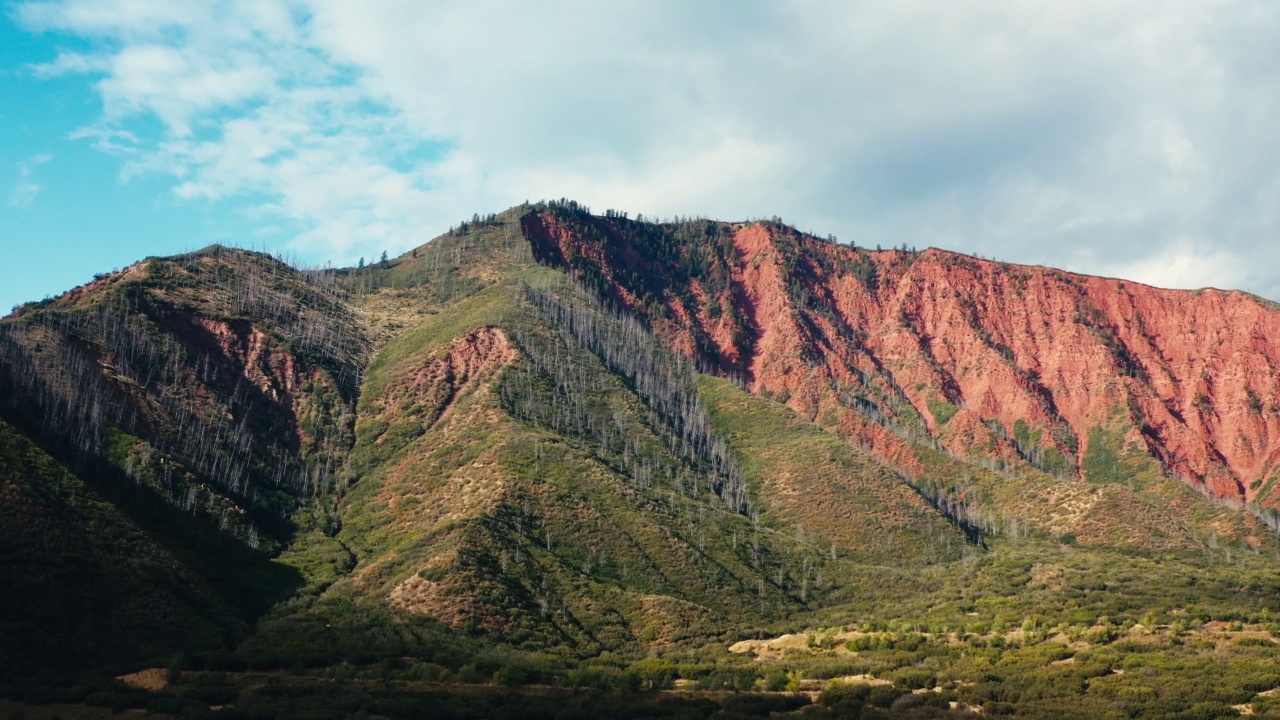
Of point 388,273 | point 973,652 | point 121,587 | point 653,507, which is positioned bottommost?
point 973,652

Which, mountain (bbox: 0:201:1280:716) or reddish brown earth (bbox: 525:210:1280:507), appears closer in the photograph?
mountain (bbox: 0:201:1280:716)

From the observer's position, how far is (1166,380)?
185 metres

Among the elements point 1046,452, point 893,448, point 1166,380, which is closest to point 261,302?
point 893,448

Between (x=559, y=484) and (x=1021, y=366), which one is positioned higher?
(x=1021, y=366)

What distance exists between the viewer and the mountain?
64.9 meters

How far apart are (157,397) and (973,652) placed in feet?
276

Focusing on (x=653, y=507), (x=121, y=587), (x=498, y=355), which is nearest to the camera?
(x=121, y=587)

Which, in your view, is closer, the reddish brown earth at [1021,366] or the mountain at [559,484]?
the mountain at [559,484]

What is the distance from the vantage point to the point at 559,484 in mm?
98375

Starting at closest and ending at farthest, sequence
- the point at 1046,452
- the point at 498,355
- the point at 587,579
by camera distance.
→ the point at 587,579 < the point at 498,355 < the point at 1046,452

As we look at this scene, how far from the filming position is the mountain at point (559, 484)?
64.9 metres

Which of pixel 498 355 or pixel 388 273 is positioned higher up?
pixel 388 273

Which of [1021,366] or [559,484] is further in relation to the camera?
[1021,366]

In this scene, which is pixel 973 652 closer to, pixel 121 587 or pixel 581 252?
pixel 121 587
